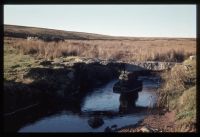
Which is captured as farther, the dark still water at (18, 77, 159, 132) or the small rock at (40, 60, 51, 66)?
the small rock at (40, 60, 51, 66)

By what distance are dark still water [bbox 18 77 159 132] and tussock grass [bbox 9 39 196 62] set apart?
743 millimetres

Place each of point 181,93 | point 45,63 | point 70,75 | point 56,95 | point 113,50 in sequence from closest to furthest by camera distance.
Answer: point 181,93, point 56,95, point 45,63, point 70,75, point 113,50

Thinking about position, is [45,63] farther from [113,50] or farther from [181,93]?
[181,93]

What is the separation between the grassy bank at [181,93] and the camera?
6.51 m

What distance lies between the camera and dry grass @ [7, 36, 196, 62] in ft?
30.1

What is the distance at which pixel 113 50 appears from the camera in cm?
994

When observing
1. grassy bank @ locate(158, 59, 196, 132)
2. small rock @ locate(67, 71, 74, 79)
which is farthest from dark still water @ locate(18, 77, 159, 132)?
small rock @ locate(67, 71, 74, 79)

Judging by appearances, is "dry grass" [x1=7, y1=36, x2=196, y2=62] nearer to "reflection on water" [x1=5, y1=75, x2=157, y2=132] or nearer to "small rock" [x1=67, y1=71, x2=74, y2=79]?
"small rock" [x1=67, y1=71, x2=74, y2=79]

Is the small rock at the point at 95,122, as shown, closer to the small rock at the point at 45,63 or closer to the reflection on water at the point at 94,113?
the reflection on water at the point at 94,113

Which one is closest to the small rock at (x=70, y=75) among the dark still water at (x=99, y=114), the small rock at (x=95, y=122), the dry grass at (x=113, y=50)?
the dry grass at (x=113, y=50)

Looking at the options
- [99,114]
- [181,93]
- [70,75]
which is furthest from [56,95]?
[181,93]

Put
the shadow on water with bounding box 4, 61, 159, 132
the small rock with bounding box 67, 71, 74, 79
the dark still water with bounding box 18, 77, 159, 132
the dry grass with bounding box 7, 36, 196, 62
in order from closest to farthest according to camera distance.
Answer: the dark still water with bounding box 18, 77, 159, 132, the shadow on water with bounding box 4, 61, 159, 132, the dry grass with bounding box 7, 36, 196, 62, the small rock with bounding box 67, 71, 74, 79

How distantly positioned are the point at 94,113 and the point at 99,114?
0.14 meters

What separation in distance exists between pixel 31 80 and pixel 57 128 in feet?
5.41
